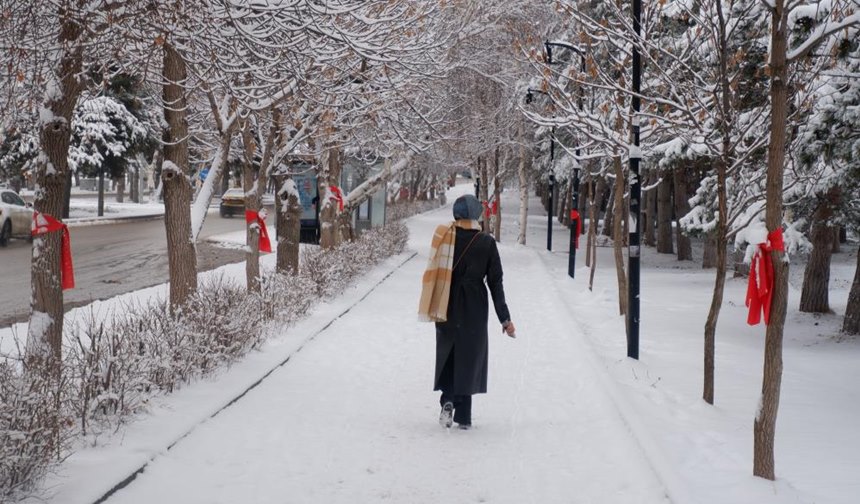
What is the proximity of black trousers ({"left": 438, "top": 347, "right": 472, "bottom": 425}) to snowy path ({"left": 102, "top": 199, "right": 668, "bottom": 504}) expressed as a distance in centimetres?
15

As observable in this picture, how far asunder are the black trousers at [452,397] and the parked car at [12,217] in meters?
20.7

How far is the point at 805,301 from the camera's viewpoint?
18047 millimetres

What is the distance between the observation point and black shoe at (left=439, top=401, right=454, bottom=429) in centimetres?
753

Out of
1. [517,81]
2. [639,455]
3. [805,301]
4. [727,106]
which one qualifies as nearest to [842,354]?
[805,301]

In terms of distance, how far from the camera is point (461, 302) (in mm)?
7582

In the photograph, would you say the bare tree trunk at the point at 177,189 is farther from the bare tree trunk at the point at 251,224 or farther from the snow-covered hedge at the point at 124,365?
the bare tree trunk at the point at 251,224

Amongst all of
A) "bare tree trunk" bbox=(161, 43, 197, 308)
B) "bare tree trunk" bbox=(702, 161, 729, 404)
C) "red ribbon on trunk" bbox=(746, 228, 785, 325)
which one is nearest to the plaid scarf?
"red ribbon on trunk" bbox=(746, 228, 785, 325)

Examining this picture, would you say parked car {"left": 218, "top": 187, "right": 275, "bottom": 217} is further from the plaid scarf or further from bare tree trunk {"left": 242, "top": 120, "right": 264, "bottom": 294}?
the plaid scarf

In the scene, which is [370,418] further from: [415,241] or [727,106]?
[415,241]

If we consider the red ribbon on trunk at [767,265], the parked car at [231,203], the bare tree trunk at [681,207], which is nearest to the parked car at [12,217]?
the bare tree trunk at [681,207]

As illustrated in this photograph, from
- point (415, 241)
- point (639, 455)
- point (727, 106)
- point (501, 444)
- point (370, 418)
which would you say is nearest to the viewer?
point (639, 455)

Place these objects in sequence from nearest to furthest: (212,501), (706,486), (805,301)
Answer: (212,501), (706,486), (805,301)

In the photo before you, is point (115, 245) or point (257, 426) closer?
point (257, 426)

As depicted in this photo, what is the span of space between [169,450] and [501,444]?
100 inches
